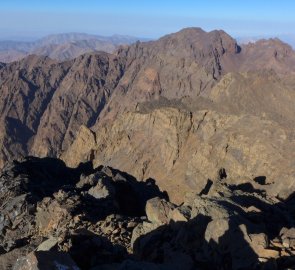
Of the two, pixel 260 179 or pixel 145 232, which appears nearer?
pixel 145 232

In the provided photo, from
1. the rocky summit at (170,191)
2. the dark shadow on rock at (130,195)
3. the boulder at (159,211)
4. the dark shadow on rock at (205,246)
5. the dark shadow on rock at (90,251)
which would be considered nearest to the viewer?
the dark shadow on rock at (90,251)

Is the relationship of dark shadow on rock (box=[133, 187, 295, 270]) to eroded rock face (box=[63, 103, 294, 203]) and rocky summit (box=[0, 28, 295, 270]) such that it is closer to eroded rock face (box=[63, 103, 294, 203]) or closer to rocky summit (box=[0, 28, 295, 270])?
rocky summit (box=[0, 28, 295, 270])

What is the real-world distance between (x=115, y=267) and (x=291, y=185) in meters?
28.7

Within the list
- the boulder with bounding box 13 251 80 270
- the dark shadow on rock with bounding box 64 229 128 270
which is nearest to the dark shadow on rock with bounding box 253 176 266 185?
the dark shadow on rock with bounding box 64 229 128 270

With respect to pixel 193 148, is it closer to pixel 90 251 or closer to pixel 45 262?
pixel 90 251

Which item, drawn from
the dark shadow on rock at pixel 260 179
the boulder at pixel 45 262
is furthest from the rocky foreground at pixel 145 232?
the dark shadow on rock at pixel 260 179

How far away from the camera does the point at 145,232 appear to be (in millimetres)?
24234

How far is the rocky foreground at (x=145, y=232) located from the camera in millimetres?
17984

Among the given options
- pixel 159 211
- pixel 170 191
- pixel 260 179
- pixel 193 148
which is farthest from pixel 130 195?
pixel 159 211

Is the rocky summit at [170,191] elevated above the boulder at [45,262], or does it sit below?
below

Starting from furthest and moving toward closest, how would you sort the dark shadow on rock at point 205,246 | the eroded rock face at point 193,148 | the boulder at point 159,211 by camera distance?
the eroded rock face at point 193,148, the boulder at point 159,211, the dark shadow on rock at point 205,246

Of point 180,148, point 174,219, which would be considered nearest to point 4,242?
point 174,219

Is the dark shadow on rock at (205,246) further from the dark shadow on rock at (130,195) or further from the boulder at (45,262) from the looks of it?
the dark shadow on rock at (130,195)

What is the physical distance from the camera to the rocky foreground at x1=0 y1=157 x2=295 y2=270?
59.0ft
